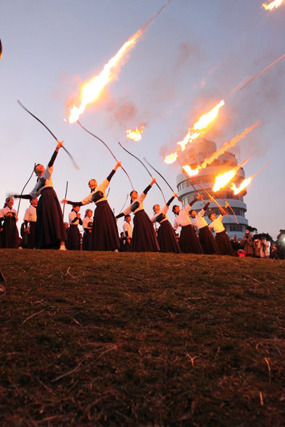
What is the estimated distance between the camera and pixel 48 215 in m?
9.33

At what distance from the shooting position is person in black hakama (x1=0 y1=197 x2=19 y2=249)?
41.9ft

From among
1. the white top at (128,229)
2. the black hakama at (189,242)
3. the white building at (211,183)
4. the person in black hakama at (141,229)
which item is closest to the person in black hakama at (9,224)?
the person in black hakama at (141,229)

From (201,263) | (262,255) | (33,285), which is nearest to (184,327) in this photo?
(33,285)

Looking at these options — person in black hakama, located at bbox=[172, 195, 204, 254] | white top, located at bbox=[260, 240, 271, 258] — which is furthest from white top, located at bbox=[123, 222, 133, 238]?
white top, located at bbox=[260, 240, 271, 258]

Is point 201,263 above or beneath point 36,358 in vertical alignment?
above

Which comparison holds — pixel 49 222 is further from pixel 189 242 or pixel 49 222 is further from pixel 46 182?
pixel 189 242

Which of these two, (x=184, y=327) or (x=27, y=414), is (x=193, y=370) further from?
(x=27, y=414)

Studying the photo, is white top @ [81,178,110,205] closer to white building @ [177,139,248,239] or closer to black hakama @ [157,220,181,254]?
black hakama @ [157,220,181,254]

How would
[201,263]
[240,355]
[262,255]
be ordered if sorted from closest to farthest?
[240,355] < [201,263] < [262,255]

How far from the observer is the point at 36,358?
2.79 meters

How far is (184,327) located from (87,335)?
3.22ft

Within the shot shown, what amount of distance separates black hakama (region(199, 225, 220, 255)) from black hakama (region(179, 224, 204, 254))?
955 millimetres

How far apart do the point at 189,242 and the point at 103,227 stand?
4590 millimetres

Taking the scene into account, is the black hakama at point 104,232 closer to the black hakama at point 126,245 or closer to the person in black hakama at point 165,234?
the person in black hakama at point 165,234
